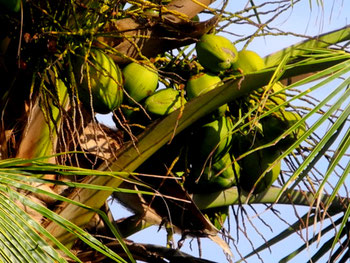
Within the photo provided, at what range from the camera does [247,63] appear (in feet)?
6.92

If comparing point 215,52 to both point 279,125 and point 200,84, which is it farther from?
point 279,125

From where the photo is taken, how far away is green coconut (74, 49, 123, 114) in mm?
1919

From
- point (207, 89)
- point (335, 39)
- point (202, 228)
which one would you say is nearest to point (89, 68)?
point (207, 89)

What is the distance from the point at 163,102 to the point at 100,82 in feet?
0.69

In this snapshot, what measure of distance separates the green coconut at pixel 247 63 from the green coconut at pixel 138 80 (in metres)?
0.24

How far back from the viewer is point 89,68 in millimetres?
1927

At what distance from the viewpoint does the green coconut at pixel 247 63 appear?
6.89 ft

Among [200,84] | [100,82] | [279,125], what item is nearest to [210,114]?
[200,84]

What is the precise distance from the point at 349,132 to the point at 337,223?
82 centimetres

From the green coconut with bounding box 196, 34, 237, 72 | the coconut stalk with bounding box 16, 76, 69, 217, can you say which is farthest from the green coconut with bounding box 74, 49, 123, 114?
the green coconut with bounding box 196, 34, 237, 72

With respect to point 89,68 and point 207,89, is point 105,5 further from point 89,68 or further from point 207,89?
point 207,89

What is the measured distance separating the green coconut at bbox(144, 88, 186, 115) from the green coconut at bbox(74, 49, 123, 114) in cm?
12

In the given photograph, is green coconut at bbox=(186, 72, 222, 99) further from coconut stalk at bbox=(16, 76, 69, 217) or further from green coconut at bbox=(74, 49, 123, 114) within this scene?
coconut stalk at bbox=(16, 76, 69, 217)

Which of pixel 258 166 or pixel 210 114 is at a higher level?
pixel 210 114
